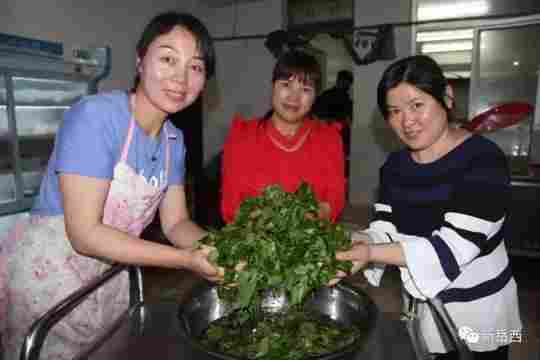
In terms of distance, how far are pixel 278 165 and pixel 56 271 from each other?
90 centimetres

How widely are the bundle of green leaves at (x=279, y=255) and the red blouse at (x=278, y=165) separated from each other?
661 mm

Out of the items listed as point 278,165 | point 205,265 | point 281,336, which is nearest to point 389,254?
point 281,336

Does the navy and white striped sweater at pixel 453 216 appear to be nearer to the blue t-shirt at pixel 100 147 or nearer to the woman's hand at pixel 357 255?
the woman's hand at pixel 357 255

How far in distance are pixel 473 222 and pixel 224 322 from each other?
68 centimetres

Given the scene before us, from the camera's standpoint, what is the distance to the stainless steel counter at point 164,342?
896 mm

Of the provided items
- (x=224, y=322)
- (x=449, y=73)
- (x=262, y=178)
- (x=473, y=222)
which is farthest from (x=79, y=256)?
(x=449, y=73)

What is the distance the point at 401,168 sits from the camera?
1284 mm

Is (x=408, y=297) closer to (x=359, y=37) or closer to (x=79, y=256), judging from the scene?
(x=79, y=256)

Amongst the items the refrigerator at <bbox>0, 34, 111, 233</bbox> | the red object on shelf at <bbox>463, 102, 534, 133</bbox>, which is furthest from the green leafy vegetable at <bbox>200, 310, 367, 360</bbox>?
the refrigerator at <bbox>0, 34, 111, 233</bbox>

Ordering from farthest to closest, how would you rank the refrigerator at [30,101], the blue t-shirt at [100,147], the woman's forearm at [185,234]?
1. the refrigerator at [30,101]
2. the woman's forearm at [185,234]
3. the blue t-shirt at [100,147]

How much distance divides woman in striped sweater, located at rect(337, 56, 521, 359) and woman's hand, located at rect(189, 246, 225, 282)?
0.30 meters

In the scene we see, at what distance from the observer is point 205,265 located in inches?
37.2

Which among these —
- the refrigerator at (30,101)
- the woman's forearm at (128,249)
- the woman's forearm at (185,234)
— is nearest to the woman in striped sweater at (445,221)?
the woman's forearm at (128,249)

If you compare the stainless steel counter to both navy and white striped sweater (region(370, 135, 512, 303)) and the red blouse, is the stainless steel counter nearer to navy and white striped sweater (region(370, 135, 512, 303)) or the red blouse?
navy and white striped sweater (region(370, 135, 512, 303))
